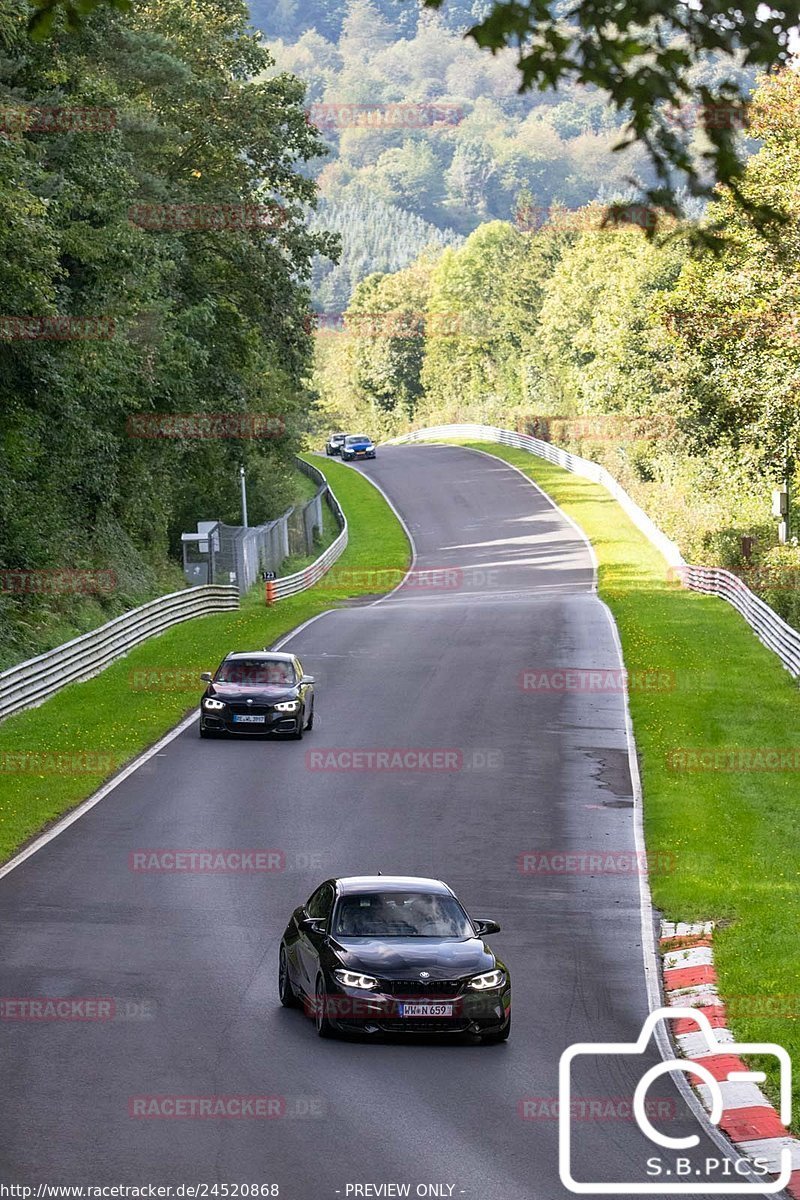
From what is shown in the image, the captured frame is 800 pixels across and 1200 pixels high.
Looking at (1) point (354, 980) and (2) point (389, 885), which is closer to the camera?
(1) point (354, 980)

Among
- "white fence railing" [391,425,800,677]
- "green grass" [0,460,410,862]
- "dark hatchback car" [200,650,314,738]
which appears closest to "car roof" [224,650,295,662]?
"dark hatchback car" [200,650,314,738]

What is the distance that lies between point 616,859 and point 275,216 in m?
32.7

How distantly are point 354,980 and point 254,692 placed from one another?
52.3 ft

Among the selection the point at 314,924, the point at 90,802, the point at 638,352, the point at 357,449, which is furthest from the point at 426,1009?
the point at 357,449

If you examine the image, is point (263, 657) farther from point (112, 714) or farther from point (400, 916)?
point (400, 916)

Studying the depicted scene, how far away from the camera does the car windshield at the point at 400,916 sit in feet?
45.9

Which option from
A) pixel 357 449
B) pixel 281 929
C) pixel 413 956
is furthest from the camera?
pixel 357 449

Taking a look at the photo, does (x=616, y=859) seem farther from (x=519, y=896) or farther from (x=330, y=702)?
(x=330, y=702)

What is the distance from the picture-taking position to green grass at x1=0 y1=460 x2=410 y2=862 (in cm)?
2428

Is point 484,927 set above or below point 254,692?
above

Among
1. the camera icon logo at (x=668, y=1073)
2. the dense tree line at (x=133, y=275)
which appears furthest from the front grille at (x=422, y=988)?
the dense tree line at (x=133, y=275)

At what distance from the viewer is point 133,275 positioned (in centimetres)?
4075

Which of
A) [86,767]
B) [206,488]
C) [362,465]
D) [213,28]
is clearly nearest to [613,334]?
[362,465]

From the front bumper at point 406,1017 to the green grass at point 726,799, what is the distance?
222cm
